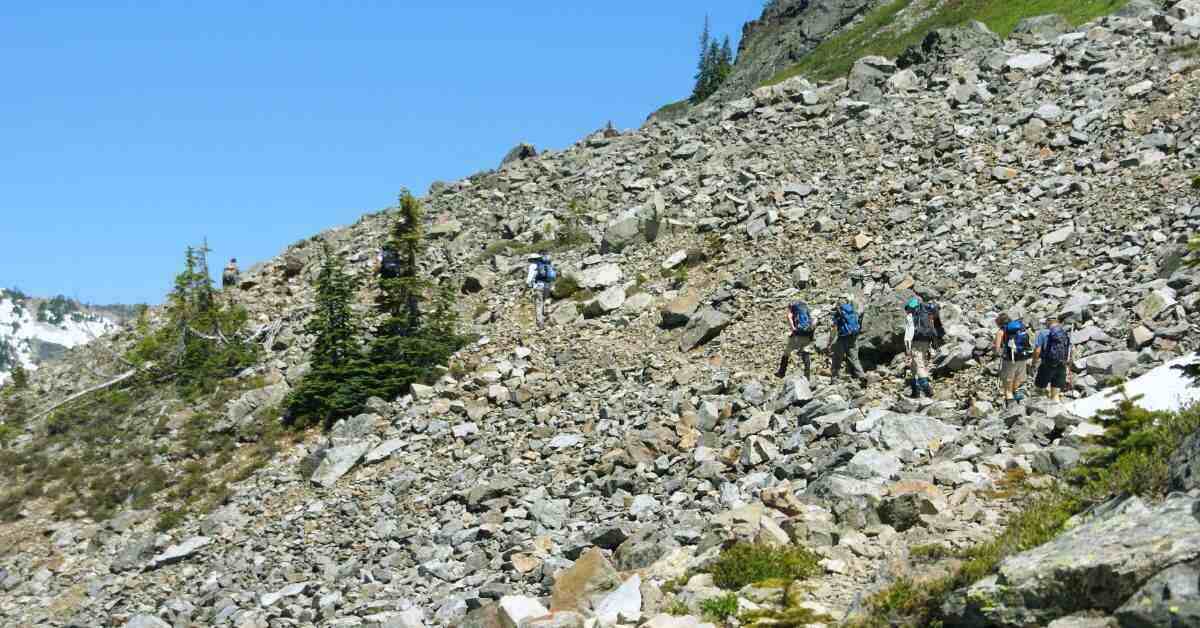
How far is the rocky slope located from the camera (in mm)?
12391

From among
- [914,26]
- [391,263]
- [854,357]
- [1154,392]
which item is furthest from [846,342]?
[914,26]

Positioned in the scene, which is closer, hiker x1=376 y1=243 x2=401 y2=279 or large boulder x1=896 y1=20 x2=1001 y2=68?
hiker x1=376 y1=243 x2=401 y2=279

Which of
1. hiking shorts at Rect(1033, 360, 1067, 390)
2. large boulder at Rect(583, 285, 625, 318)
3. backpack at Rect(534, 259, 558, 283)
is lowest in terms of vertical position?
hiking shorts at Rect(1033, 360, 1067, 390)

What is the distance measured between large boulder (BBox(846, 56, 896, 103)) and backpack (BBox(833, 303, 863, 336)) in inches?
746

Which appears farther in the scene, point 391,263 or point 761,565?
point 391,263

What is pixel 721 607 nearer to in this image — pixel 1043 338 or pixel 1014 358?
pixel 1014 358

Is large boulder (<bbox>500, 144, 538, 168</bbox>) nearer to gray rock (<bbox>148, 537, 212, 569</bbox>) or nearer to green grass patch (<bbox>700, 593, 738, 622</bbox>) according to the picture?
gray rock (<bbox>148, 537, 212, 569</bbox>)

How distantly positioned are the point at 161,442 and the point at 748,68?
258ft

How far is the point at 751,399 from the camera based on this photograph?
821 inches

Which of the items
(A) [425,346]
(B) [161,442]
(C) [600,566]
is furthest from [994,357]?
(B) [161,442]

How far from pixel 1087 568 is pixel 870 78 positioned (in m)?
34.7

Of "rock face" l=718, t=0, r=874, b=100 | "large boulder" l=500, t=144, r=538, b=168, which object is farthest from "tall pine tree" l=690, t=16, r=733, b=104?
"large boulder" l=500, t=144, r=538, b=168

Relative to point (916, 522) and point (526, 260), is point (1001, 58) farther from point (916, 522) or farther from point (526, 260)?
point (916, 522)

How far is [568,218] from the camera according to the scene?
37.0 m
